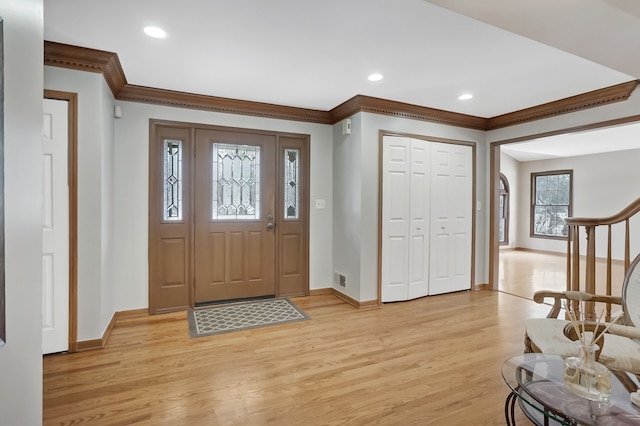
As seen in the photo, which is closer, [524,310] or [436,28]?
[436,28]

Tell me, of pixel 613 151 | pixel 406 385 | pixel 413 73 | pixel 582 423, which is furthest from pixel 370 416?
pixel 613 151

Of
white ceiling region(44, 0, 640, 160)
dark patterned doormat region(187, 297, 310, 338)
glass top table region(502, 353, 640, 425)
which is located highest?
white ceiling region(44, 0, 640, 160)

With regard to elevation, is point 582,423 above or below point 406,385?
above

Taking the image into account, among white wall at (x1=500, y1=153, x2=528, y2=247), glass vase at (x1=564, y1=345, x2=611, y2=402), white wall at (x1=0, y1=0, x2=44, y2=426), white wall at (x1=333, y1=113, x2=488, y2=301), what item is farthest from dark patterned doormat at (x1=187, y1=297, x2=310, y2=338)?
white wall at (x1=500, y1=153, x2=528, y2=247)

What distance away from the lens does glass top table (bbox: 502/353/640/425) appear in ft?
4.12

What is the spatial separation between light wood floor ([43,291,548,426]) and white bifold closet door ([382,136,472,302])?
787mm

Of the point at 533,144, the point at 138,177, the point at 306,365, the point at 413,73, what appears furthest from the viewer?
the point at 533,144

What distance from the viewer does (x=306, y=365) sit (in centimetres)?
244

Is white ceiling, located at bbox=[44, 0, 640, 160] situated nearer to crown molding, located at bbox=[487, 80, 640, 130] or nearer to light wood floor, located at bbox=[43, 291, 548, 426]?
crown molding, located at bbox=[487, 80, 640, 130]

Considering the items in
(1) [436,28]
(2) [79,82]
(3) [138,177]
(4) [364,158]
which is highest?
(1) [436,28]

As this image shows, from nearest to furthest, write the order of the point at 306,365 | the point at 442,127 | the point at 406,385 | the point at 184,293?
the point at 406,385
the point at 306,365
the point at 184,293
the point at 442,127

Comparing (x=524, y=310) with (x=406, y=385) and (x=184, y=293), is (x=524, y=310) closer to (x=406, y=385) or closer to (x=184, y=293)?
(x=406, y=385)

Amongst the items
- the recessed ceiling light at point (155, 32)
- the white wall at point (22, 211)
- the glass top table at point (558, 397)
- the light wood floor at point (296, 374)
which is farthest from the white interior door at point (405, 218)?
the white wall at point (22, 211)

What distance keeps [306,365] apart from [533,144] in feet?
21.4
